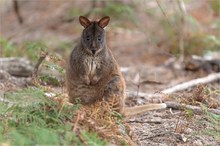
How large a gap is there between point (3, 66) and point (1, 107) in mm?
3952

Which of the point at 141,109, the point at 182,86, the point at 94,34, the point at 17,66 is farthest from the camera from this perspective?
the point at 17,66

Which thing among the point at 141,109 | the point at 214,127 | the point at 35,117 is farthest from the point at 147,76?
the point at 35,117

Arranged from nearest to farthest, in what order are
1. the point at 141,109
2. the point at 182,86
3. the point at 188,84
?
the point at 141,109 < the point at 182,86 < the point at 188,84

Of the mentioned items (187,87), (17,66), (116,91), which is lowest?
(116,91)

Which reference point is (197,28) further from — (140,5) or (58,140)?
(58,140)

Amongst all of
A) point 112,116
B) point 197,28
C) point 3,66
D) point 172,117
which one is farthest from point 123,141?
point 197,28

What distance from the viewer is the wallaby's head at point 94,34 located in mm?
6488

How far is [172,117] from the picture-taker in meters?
6.69

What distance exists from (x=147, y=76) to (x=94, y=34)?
4374 millimetres

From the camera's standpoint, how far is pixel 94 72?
6637mm

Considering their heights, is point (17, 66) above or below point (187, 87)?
above

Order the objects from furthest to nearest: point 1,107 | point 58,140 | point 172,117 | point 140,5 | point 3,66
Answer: point 140,5 → point 3,66 → point 172,117 → point 1,107 → point 58,140

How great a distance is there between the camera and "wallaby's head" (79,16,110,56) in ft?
21.3

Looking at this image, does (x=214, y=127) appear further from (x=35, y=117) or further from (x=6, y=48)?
(x=6, y=48)
